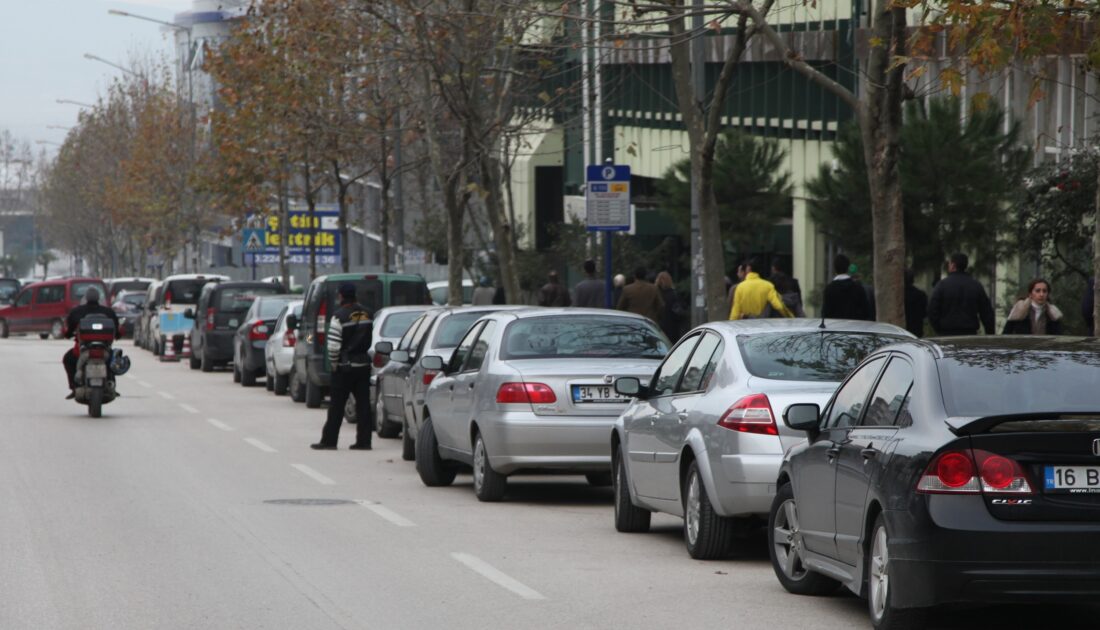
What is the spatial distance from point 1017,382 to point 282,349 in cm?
2329

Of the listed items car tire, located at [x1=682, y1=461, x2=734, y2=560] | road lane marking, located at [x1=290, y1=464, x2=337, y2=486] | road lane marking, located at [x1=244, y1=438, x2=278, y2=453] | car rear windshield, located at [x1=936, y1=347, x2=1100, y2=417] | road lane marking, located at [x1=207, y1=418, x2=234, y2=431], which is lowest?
road lane marking, located at [x1=207, y1=418, x2=234, y2=431]

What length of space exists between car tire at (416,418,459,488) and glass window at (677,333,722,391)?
4.82 m

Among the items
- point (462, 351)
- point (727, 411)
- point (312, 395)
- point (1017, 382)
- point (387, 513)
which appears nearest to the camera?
point (1017, 382)

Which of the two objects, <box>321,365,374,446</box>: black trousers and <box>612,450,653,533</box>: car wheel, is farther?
<box>321,365,374,446</box>: black trousers

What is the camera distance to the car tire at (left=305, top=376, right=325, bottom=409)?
27.0 metres

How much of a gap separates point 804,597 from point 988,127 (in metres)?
16.4

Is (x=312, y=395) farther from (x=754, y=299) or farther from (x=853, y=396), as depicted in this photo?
(x=853, y=396)

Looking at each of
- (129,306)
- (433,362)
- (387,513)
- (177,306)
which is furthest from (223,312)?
(387,513)

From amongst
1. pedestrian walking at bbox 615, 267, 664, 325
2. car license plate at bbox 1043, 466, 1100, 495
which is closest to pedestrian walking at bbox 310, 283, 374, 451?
pedestrian walking at bbox 615, 267, 664, 325

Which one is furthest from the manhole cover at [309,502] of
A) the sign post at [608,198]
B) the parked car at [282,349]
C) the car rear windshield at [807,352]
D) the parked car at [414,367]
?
the parked car at [282,349]

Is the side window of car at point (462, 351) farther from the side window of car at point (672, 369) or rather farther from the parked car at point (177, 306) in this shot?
the parked car at point (177, 306)

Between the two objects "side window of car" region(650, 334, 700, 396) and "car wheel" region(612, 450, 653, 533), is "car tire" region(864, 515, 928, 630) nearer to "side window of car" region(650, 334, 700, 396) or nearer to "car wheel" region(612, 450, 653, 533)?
"side window of car" region(650, 334, 700, 396)

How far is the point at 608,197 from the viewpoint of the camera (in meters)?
23.1

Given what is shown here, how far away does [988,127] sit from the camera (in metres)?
24.9
